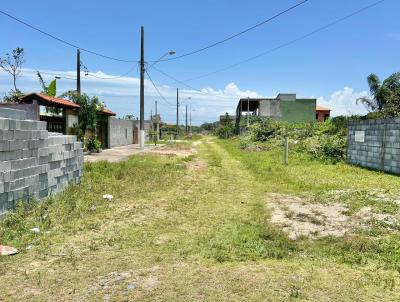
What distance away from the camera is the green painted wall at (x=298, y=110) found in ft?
187

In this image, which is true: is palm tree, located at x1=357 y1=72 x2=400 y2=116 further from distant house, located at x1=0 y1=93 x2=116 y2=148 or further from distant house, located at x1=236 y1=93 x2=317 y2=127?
distant house, located at x1=0 y1=93 x2=116 y2=148

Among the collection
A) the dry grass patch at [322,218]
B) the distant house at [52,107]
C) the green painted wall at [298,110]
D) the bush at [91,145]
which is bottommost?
the dry grass patch at [322,218]

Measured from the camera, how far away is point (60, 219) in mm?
7891

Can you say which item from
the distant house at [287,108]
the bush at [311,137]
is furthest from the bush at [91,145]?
the distant house at [287,108]

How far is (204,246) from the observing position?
20.7 ft

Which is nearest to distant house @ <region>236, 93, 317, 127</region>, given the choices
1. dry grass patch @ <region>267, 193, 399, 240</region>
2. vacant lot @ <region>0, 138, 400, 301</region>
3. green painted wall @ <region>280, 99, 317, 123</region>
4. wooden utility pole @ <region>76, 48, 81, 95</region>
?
green painted wall @ <region>280, 99, 317, 123</region>

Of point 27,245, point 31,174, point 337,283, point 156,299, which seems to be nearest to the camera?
point 156,299

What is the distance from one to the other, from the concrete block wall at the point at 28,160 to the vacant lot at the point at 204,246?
396mm

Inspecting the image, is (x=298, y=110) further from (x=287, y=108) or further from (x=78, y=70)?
(x=78, y=70)

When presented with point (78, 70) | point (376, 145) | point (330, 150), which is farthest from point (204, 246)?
point (78, 70)

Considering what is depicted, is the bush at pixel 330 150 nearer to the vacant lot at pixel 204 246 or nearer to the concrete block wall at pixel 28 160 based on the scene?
the vacant lot at pixel 204 246

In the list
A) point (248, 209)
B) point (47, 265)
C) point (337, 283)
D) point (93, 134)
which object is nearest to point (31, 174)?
point (47, 265)

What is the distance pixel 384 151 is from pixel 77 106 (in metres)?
15.8

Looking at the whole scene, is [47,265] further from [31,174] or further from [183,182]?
[183,182]
